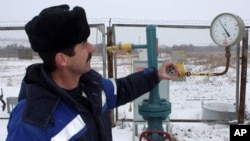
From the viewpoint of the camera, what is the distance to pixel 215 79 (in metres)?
9.74

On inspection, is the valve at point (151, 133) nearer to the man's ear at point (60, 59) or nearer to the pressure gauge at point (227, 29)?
the man's ear at point (60, 59)

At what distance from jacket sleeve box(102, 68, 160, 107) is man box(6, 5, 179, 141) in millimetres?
283

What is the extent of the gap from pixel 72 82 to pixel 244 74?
3563 mm

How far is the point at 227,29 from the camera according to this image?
11.2 feet

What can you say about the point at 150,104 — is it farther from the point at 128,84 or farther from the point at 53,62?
the point at 53,62

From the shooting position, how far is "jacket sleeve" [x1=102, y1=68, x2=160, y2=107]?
1808mm

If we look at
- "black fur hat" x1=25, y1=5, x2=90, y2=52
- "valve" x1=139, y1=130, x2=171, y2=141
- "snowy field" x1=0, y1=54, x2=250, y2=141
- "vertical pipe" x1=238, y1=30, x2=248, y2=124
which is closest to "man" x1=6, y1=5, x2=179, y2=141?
"black fur hat" x1=25, y1=5, x2=90, y2=52

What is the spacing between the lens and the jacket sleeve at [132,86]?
1.81m

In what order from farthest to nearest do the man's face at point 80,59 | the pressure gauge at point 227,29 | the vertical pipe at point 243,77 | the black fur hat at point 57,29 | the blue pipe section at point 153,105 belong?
1. the vertical pipe at point 243,77
2. the pressure gauge at point 227,29
3. the blue pipe section at point 153,105
4. the man's face at point 80,59
5. the black fur hat at point 57,29

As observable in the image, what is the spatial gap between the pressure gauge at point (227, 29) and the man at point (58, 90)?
92.0 inches

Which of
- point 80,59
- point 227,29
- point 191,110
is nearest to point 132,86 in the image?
point 80,59

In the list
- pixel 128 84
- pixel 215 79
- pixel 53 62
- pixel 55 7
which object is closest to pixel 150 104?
pixel 128 84

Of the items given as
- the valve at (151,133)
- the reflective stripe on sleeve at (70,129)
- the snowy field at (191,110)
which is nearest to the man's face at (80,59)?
the reflective stripe on sleeve at (70,129)

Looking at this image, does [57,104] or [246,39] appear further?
[246,39]
